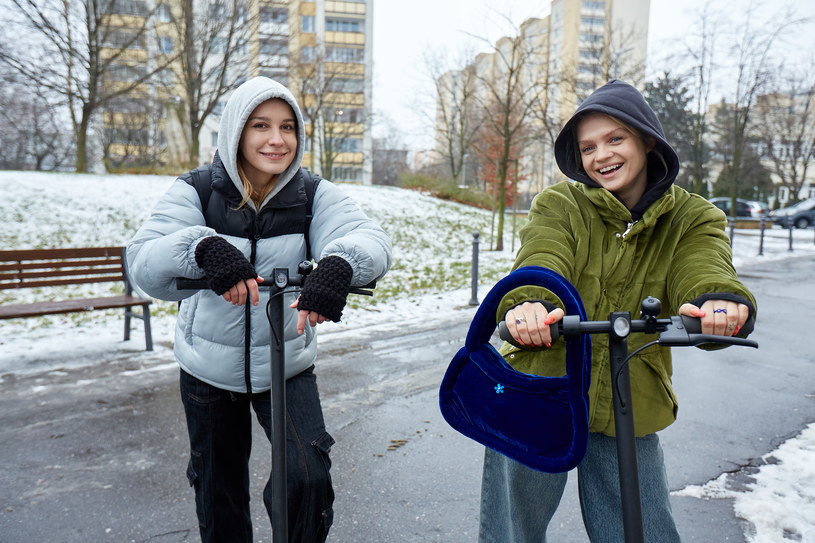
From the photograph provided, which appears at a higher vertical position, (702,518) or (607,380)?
(607,380)

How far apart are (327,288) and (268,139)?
777 mm

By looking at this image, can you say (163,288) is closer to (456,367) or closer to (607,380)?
(456,367)

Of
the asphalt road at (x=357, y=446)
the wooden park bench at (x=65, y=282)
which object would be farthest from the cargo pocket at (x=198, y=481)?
the wooden park bench at (x=65, y=282)

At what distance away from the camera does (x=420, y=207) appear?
2056 cm

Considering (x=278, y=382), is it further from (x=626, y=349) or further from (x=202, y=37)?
(x=202, y=37)

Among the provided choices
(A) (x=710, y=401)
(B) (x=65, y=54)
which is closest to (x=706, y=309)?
(A) (x=710, y=401)

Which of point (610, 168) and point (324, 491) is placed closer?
point (610, 168)

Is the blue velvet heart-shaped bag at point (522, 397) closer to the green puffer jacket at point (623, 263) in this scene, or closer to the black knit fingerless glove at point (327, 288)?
the green puffer jacket at point (623, 263)

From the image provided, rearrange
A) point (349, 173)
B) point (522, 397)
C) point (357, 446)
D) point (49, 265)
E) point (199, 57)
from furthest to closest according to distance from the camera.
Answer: point (349, 173)
point (199, 57)
point (49, 265)
point (357, 446)
point (522, 397)

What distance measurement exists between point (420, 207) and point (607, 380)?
1883cm

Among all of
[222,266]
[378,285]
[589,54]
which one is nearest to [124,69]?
[378,285]

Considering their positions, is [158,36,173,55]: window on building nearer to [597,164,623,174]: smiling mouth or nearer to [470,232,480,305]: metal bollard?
[470,232,480,305]: metal bollard

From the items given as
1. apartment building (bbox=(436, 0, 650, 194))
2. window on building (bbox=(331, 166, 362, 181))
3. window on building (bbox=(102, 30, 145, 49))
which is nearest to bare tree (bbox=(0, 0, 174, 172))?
window on building (bbox=(102, 30, 145, 49))

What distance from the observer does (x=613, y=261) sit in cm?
194
